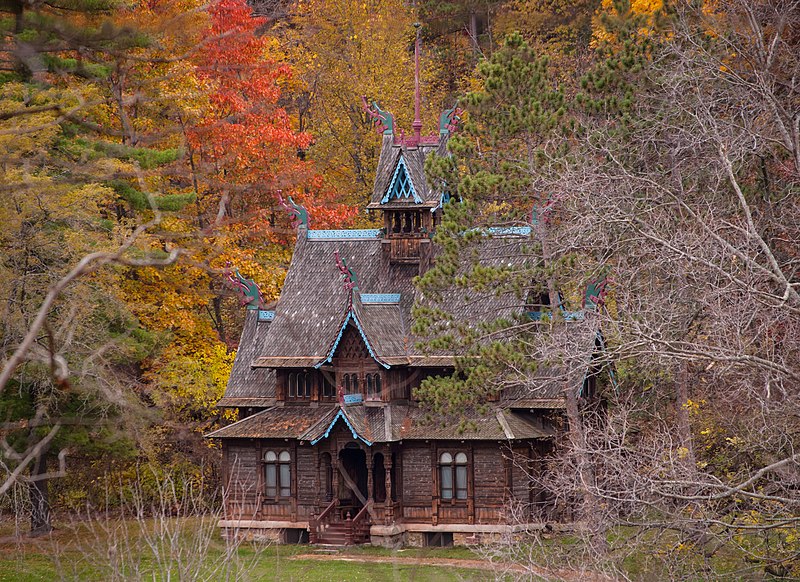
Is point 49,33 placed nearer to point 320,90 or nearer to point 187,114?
point 187,114

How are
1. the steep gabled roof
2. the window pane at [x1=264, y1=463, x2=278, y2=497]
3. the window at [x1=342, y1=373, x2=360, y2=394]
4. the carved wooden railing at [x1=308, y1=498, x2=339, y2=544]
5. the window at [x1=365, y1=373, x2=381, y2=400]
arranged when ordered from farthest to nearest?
the steep gabled roof, the window pane at [x1=264, y1=463, x2=278, y2=497], the window at [x1=342, y1=373, x2=360, y2=394], the window at [x1=365, y1=373, x2=381, y2=400], the carved wooden railing at [x1=308, y1=498, x2=339, y2=544]

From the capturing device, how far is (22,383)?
31.0 m

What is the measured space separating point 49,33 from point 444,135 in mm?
29133

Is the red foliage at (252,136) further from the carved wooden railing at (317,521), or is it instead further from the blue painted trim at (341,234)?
the carved wooden railing at (317,521)

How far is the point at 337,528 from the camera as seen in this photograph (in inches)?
1332

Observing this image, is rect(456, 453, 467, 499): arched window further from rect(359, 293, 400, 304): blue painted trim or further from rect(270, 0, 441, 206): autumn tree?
rect(270, 0, 441, 206): autumn tree

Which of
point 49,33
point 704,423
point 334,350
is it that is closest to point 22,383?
point 334,350

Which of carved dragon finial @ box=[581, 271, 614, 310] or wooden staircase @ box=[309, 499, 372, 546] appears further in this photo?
wooden staircase @ box=[309, 499, 372, 546]

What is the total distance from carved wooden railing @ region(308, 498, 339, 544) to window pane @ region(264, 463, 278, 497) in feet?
5.97

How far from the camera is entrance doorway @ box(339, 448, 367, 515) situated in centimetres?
3494

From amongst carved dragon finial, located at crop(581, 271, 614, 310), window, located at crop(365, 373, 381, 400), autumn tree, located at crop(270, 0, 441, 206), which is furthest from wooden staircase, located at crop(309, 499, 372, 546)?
autumn tree, located at crop(270, 0, 441, 206)

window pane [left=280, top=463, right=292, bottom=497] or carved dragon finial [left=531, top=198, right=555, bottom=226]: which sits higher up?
carved dragon finial [left=531, top=198, right=555, bottom=226]

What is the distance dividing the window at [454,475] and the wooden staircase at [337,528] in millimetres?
2355

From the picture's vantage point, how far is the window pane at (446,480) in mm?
33688
